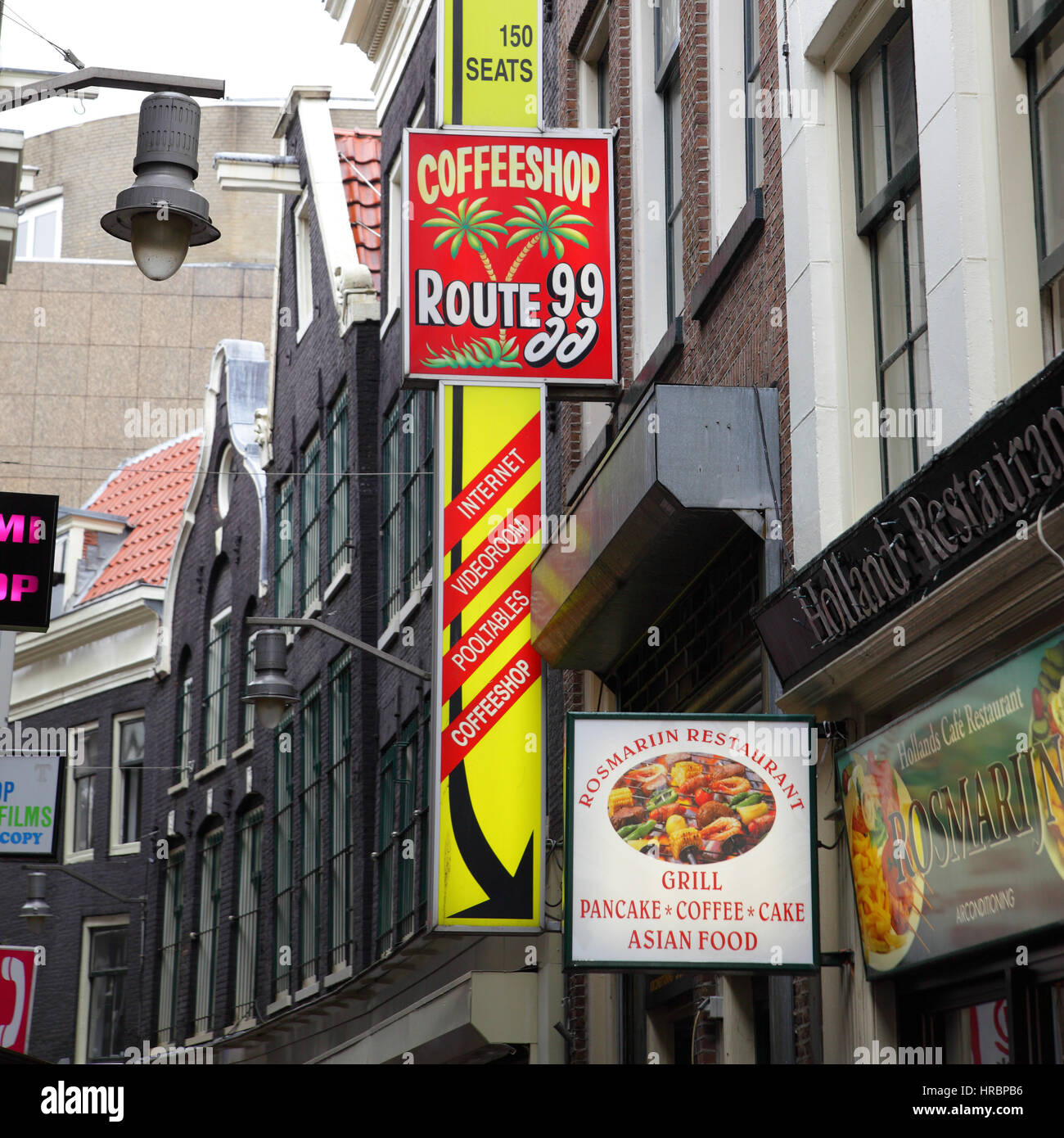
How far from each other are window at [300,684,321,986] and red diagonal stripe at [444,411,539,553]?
12.3 meters

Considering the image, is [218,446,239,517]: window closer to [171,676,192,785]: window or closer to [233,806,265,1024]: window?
[171,676,192,785]: window

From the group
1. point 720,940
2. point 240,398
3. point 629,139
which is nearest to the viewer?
point 720,940

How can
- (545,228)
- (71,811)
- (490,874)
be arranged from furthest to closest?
(71,811), (545,228), (490,874)

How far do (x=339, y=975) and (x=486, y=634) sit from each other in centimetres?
1107

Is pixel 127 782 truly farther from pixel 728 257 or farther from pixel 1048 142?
pixel 1048 142

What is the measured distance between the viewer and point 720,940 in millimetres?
8305

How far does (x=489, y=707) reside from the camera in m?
12.1

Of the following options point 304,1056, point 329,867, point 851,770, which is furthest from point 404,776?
point 851,770

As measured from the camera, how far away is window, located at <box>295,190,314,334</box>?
88.5 feet

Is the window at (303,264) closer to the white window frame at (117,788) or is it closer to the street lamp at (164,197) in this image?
the white window frame at (117,788)

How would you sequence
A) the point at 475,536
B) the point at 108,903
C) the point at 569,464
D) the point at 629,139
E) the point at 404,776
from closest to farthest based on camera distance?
the point at 475,536 < the point at 629,139 < the point at 569,464 < the point at 404,776 < the point at 108,903

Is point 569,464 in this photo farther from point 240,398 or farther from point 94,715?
point 94,715

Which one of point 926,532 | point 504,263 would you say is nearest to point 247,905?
point 504,263
